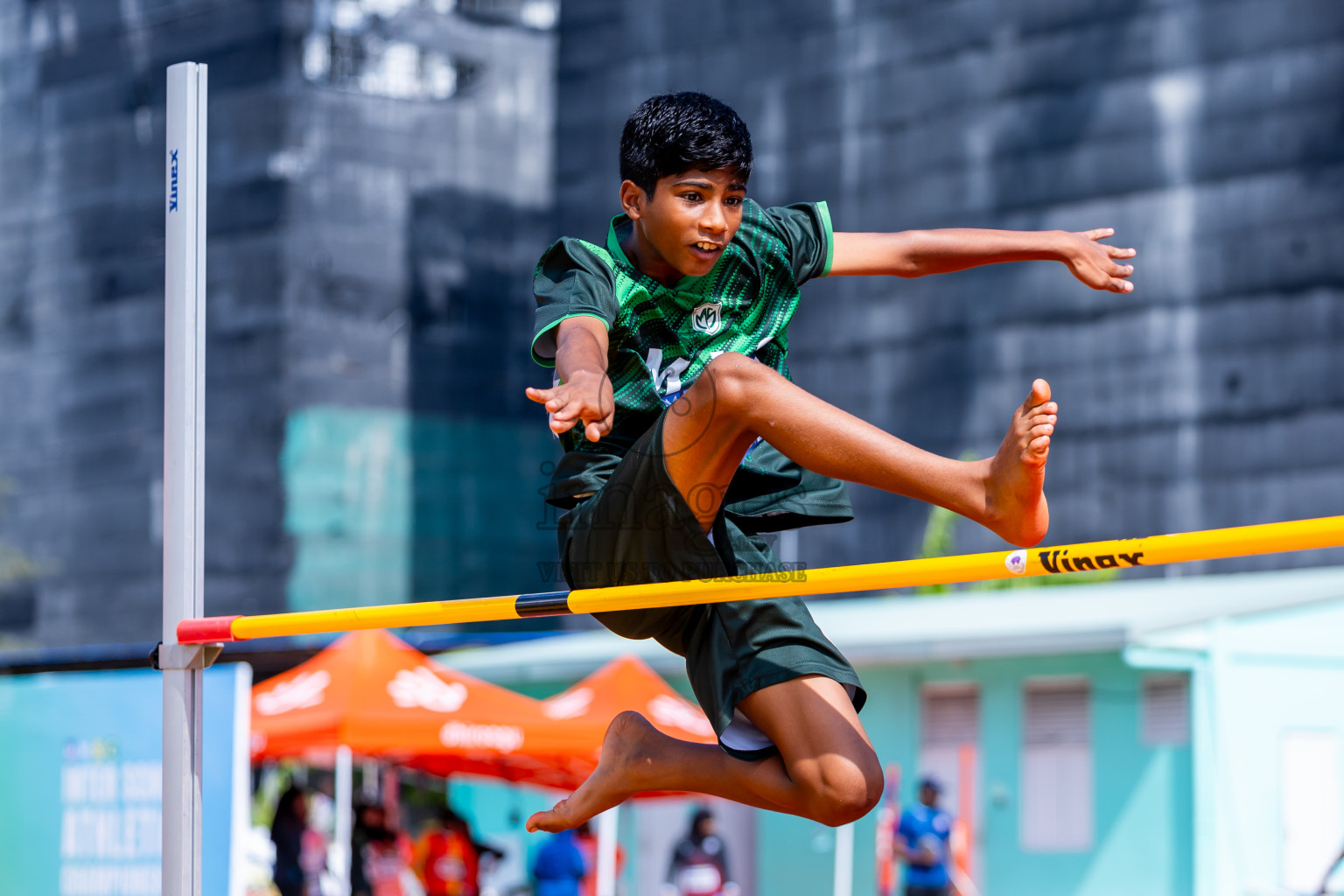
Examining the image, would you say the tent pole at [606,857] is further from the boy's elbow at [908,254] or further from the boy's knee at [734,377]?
the boy's knee at [734,377]

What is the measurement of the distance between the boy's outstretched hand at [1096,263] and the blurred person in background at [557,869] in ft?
23.8

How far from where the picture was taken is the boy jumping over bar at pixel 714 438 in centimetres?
317

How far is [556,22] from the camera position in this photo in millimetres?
27766

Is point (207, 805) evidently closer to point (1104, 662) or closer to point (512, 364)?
point (1104, 662)

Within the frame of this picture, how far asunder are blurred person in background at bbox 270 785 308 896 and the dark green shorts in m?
7.35

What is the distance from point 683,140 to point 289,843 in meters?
8.04

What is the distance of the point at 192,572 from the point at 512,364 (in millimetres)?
23459

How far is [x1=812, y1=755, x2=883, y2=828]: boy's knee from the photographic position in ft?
10.9

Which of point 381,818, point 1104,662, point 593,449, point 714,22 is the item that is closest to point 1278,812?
point 1104,662

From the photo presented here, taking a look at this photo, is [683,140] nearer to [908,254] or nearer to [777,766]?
[908,254]

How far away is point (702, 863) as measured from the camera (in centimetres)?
1172

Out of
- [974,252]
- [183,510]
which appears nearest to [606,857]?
[183,510]

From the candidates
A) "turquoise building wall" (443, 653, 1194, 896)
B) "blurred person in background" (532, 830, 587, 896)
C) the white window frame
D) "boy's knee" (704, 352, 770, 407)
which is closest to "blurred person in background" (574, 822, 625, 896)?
"blurred person in background" (532, 830, 587, 896)

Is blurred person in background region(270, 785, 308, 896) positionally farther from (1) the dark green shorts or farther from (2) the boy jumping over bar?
(1) the dark green shorts
